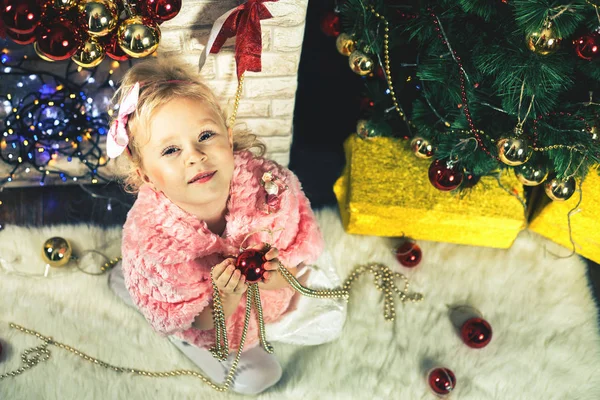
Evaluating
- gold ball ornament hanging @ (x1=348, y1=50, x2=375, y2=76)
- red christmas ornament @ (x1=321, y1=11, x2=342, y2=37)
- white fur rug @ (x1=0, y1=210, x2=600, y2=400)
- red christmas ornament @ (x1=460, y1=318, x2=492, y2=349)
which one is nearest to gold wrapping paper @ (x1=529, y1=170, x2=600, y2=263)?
white fur rug @ (x1=0, y1=210, x2=600, y2=400)

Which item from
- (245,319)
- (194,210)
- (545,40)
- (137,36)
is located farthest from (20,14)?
(545,40)

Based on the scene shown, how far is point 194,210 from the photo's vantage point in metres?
1.12

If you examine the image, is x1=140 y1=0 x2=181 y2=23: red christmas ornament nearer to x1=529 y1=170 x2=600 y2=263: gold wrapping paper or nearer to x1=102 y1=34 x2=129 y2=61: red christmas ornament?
x1=102 y1=34 x2=129 y2=61: red christmas ornament

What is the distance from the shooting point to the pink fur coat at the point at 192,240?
1.11 meters

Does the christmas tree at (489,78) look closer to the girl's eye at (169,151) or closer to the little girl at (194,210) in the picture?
the little girl at (194,210)

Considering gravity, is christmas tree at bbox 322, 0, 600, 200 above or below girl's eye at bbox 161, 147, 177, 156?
above

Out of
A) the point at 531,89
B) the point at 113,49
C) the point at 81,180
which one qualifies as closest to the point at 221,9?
the point at 113,49

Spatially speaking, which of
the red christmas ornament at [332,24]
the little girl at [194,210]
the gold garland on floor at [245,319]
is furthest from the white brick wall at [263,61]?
the gold garland on floor at [245,319]

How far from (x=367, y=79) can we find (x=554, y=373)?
93cm

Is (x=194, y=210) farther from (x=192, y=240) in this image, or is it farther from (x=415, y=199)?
(x=415, y=199)

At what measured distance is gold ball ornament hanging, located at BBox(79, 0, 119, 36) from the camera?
914 millimetres

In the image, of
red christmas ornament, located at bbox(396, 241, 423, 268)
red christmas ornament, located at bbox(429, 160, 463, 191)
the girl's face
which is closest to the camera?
the girl's face

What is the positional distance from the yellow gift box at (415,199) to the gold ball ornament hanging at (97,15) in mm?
775

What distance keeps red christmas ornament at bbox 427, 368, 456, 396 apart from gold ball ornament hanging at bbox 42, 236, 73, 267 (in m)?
1.00
